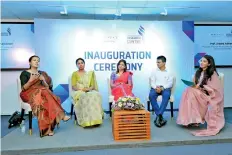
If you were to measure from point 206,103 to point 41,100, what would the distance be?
2.63 metres

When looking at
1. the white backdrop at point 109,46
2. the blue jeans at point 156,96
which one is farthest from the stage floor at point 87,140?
the white backdrop at point 109,46

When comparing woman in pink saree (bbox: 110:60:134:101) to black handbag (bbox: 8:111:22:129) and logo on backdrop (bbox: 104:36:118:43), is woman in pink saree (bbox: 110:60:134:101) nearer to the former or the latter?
logo on backdrop (bbox: 104:36:118:43)

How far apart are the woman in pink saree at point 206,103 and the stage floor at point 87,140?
0.18 metres

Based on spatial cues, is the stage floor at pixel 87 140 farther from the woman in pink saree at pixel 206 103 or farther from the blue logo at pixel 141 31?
the blue logo at pixel 141 31

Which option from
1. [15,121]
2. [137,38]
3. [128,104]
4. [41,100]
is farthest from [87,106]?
[137,38]

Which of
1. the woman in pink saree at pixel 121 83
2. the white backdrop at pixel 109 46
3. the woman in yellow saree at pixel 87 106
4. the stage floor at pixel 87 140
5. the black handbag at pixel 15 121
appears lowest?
the stage floor at pixel 87 140

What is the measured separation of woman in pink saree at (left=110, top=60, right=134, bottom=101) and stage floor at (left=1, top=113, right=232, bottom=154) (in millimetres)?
948

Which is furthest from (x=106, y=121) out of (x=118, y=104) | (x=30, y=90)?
(x=30, y=90)

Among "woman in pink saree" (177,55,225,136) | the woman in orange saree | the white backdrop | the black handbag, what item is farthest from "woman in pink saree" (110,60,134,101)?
the black handbag

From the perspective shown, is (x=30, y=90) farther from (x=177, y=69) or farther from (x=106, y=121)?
(x=177, y=69)

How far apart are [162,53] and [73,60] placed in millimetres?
2184

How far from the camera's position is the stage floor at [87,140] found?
308 centimetres

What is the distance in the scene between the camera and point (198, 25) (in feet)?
20.8

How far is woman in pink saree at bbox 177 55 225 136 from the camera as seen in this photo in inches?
145
